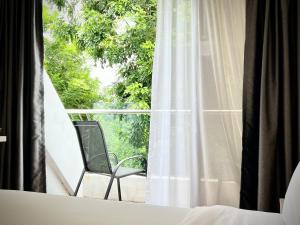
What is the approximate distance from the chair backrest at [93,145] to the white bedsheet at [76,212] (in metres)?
1.27

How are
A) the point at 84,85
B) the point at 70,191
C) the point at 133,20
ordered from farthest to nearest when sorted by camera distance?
the point at 84,85, the point at 133,20, the point at 70,191

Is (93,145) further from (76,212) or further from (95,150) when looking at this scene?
(76,212)

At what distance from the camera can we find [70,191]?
134 inches

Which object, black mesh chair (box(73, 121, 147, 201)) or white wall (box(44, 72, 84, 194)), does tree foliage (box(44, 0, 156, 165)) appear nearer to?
white wall (box(44, 72, 84, 194))

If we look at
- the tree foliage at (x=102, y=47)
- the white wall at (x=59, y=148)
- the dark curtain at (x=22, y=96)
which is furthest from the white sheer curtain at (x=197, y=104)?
the tree foliage at (x=102, y=47)

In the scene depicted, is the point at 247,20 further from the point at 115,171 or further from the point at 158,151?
the point at 115,171

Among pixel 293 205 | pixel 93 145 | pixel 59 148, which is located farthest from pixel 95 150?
pixel 293 205

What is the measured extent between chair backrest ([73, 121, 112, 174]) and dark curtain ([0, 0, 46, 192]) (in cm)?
40

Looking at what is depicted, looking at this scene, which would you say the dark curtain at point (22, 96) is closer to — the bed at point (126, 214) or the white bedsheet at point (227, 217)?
the bed at point (126, 214)

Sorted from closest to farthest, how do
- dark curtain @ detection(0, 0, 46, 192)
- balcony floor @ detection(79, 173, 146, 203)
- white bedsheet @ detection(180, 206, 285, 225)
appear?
white bedsheet @ detection(180, 206, 285, 225) → dark curtain @ detection(0, 0, 46, 192) → balcony floor @ detection(79, 173, 146, 203)

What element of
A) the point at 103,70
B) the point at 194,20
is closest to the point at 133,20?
the point at 103,70

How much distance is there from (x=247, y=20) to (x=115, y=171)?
165 centimetres

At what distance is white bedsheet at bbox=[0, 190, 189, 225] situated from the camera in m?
1.10

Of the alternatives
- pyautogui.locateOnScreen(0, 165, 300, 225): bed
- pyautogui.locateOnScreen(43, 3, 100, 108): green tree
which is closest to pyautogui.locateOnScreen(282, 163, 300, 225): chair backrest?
pyautogui.locateOnScreen(0, 165, 300, 225): bed
